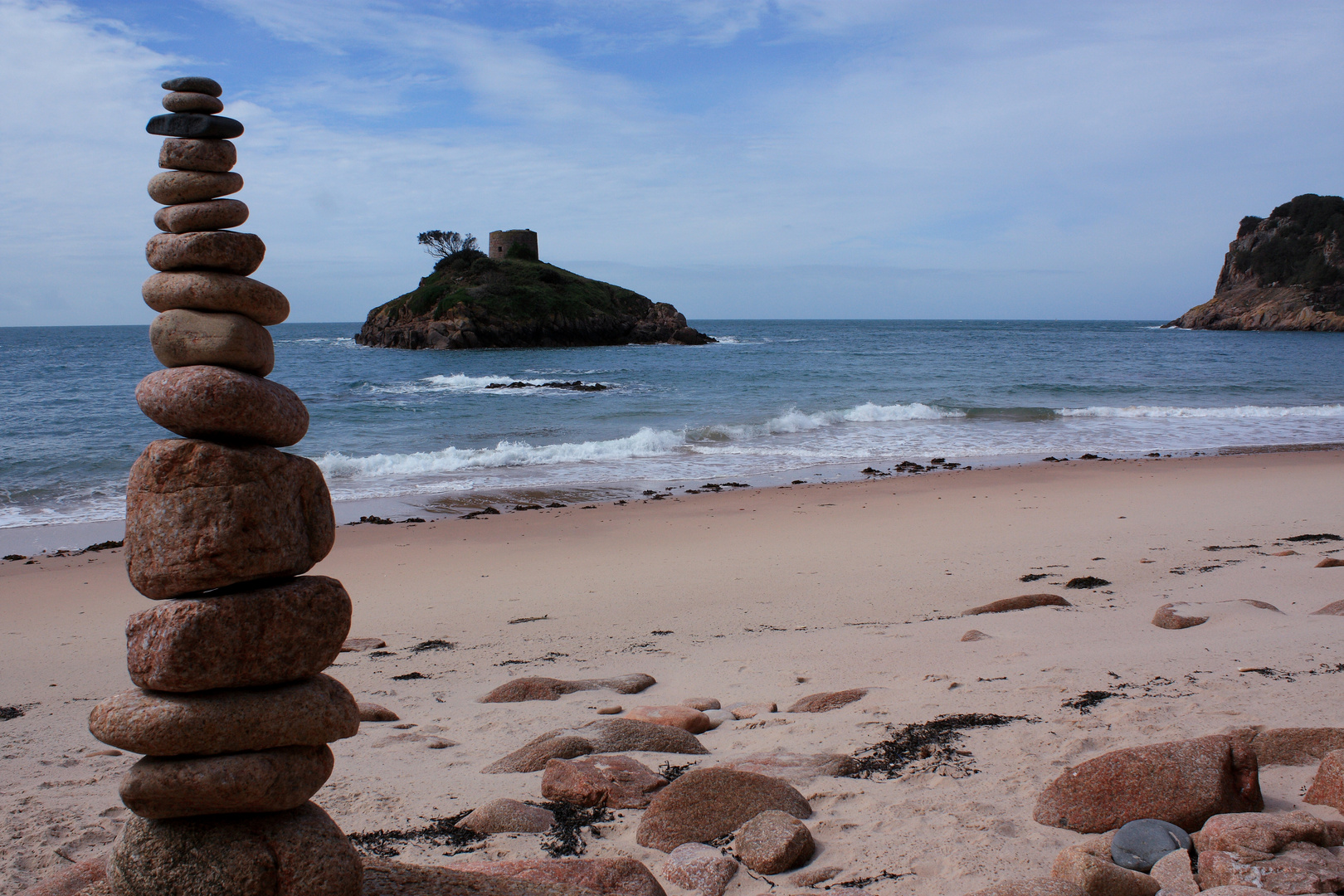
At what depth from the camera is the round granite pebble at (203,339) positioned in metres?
3.43

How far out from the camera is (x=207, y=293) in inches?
136

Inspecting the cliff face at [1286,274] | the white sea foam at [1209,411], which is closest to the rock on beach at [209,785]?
the white sea foam at [1209,411]

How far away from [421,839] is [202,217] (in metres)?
3.04

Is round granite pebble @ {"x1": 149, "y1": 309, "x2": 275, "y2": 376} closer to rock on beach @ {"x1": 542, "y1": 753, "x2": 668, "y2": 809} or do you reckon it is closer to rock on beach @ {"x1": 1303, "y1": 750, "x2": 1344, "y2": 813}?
rock on beach @ {"x1": 542, "y1": 753, "x2": 668, "y2": 809}

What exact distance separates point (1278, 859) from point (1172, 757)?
2.34 ft

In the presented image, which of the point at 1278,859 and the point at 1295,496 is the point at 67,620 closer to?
the point at 1278,859

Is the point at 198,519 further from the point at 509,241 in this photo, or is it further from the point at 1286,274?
the point at 1286,274

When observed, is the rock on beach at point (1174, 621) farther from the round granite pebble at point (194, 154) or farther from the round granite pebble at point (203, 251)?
the round granite pebble at point (194, 154)

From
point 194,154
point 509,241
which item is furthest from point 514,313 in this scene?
point 194,154

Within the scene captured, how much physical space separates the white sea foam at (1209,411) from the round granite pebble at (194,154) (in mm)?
29848

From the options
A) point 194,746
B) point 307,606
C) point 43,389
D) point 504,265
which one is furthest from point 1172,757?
point 504,265

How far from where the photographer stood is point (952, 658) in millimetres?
6641

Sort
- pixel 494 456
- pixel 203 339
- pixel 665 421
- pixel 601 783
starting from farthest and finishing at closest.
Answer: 1. pixel 665 421
2. pixel 494 456
3. pixel 601 783
4. pixel 203 339

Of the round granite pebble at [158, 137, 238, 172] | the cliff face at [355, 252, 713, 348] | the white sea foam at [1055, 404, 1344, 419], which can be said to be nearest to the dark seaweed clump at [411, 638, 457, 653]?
the round granite pebble at [158, 137, 238, 172]
